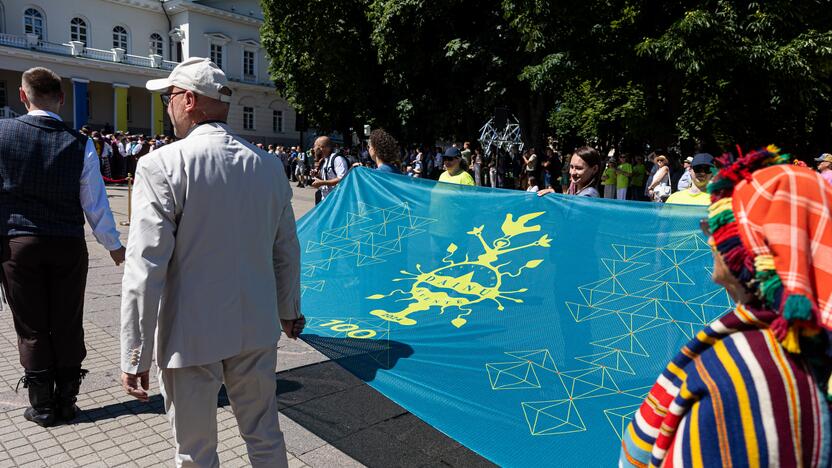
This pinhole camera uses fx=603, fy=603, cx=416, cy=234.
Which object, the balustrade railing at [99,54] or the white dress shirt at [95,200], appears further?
the balustrade railing at [99,54]

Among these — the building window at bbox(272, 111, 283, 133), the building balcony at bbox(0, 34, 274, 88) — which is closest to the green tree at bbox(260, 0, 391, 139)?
the building balcony at bbox(0, 34, 274, 88)

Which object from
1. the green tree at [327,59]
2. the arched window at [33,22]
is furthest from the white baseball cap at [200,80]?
the arched window at [33,22]

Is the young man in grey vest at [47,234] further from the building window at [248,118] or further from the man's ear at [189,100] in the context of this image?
the building window at [248,118]

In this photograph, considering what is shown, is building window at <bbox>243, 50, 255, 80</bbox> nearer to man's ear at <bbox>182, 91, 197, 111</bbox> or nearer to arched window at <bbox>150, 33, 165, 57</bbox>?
arched window at <bbox>150, 33, 165, 57</bbox>

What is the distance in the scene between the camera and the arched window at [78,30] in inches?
1784

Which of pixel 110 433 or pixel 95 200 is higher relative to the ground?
pixel 95 200

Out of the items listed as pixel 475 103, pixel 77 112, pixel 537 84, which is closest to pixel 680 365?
pixel 537 84

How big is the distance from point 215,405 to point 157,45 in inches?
2132

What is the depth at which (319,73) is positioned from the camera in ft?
88.9

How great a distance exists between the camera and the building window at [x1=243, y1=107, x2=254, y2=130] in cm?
5145

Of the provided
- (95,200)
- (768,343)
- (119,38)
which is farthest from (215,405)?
(119,38)

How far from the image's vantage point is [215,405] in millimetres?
2576

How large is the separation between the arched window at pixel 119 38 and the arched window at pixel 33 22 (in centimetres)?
511

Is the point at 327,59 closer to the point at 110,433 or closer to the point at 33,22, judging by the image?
the point at 110,433
